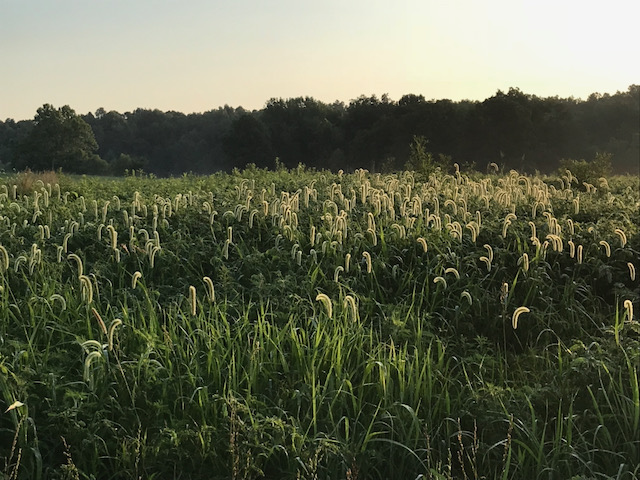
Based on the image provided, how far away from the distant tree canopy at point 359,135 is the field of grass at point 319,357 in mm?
29164

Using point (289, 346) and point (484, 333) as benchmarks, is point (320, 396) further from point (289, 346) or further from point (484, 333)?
point (484, 333)

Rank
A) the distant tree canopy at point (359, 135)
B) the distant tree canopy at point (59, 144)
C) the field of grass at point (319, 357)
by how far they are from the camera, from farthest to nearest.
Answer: the distant tree canopy at point (59, 144)
the distant tree canopy at point (359, 135)
the field of grass at point (319, 357)

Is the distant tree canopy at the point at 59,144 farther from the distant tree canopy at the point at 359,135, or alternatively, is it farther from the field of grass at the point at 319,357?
the field of grass at the point at 319,357

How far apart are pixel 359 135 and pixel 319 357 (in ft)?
133

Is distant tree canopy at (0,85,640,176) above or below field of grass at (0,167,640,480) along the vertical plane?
above

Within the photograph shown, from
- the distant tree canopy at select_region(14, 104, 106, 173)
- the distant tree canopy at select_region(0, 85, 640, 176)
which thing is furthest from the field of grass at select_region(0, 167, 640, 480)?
the distant tree canopy at select_region(14, 104, 106, 173)

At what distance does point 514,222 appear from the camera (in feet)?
23.1

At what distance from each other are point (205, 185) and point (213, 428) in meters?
9.51

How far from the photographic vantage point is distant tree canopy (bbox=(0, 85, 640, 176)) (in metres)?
40.7

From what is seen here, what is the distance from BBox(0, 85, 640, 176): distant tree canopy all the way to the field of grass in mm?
29164

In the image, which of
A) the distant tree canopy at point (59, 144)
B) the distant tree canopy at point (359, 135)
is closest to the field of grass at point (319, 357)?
the distant tree canopy at point (359, 135)

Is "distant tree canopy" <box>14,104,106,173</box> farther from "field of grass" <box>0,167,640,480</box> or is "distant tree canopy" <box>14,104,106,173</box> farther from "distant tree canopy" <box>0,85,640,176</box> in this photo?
"field of grass" <box>0,167,640,480</box>

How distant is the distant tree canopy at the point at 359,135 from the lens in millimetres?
40688

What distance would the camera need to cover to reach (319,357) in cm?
412
